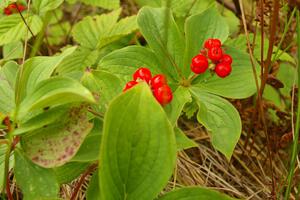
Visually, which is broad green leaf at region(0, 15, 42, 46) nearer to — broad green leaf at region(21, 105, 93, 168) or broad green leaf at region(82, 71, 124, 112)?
broad green leaf at region(82, 71, 124, 112)

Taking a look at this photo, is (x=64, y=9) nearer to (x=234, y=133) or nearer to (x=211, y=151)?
(x=211, y=151)

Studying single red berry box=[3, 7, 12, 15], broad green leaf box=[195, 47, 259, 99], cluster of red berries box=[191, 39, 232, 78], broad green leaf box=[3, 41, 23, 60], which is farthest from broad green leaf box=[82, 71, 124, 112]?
single red berry box=[3, 7, 12, 15]

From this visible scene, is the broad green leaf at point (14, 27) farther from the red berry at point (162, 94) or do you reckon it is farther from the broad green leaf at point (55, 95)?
the red berry at point (162, 94)

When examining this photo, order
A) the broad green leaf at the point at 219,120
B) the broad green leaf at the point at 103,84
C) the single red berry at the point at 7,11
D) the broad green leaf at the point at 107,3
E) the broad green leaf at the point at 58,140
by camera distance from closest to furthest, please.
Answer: the broad green leaf at the point at 58,140 < the broad green leaf at the point at 103,84 < the broad green leaf at the point at 219,120 < the single red berry at the point at 7,11 < the broad green leaf at the point at 107,3

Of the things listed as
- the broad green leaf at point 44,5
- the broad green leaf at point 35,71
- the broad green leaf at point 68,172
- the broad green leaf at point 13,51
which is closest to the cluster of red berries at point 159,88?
the broad green leaf at point 35,71

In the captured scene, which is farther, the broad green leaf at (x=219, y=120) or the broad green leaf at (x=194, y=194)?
the broad green leaf at (x=219, y=120)

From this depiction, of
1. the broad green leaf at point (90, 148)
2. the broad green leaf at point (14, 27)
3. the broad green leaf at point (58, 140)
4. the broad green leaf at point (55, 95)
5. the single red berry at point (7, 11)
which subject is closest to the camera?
the broad green leaf at point (55, 95)
